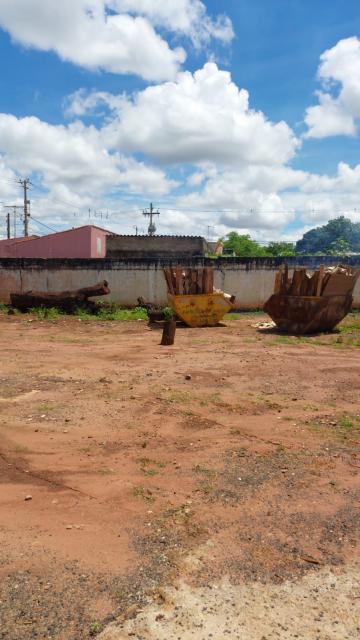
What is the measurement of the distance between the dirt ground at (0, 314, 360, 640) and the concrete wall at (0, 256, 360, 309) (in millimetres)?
9727

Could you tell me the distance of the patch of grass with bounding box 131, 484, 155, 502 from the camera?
3.17 m

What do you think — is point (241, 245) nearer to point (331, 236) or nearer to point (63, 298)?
point (331, 236)

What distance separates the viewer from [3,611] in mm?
2148

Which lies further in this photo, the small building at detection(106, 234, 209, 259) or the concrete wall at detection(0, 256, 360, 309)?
the small building at detection(106, 234, 209, 259)

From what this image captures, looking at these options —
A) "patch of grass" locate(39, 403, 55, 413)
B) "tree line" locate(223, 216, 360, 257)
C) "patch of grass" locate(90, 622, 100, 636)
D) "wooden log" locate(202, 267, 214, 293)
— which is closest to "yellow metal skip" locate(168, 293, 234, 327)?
"wooden log" locate(202, 267, 214, 293)

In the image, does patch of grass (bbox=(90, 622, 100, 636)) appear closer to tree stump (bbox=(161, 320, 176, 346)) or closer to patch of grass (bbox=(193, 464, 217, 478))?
patch of grass (bbox=(193, 464, 217, 478))

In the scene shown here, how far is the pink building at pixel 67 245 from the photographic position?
3216cm

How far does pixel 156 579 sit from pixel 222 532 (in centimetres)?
57

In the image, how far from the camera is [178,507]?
3064mm

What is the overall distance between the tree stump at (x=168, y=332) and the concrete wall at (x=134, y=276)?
22.4 ft

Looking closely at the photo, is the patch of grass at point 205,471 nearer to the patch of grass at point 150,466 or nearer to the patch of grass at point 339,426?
the patch of grass at point 150,466

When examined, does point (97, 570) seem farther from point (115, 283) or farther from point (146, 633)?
point (115, 283)

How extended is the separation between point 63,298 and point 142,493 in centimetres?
1193

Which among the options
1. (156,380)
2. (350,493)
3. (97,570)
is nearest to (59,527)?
(97,570)
